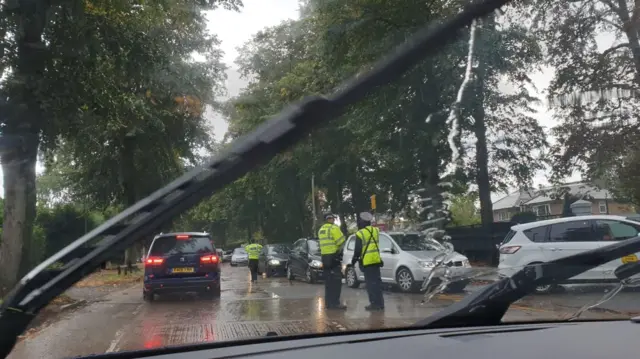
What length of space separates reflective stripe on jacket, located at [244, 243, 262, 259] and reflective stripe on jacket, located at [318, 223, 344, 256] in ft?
2.51

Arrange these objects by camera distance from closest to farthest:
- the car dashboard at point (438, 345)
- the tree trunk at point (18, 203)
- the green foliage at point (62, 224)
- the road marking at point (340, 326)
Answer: the car dashboard at point (438, 345) < the green foliage at point (62, 224) < the road marking at point (340, 326) < the tree trunk at point (18, 203)

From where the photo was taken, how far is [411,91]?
3.02 meters

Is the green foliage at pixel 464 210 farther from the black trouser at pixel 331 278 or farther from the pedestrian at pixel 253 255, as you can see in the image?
the pedestrian at pixel 253 255

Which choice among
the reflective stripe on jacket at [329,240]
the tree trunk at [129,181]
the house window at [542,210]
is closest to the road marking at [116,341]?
the tree trunk at [129,181]

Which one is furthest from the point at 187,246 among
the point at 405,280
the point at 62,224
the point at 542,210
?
the point at 542,210

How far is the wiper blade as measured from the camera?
2254 mm

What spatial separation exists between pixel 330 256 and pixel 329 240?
0.31ft

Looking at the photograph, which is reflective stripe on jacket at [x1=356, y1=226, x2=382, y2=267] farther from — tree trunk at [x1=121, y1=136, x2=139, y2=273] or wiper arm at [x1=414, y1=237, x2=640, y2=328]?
tree trunk at [x1=121, y1=136, x2=139, y2=273]

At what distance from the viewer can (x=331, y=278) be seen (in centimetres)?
344

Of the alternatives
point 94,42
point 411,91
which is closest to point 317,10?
point 411,91

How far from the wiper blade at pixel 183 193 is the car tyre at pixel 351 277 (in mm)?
1141

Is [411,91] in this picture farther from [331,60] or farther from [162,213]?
[162,213]

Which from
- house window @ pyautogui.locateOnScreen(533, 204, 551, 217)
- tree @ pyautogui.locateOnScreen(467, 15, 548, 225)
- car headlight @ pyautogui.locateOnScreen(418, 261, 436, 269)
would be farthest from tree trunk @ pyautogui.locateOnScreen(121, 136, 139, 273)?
house window @ pyautogui.locateOnScreen(533, 204, 551, 217)

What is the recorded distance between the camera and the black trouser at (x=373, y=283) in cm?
358
